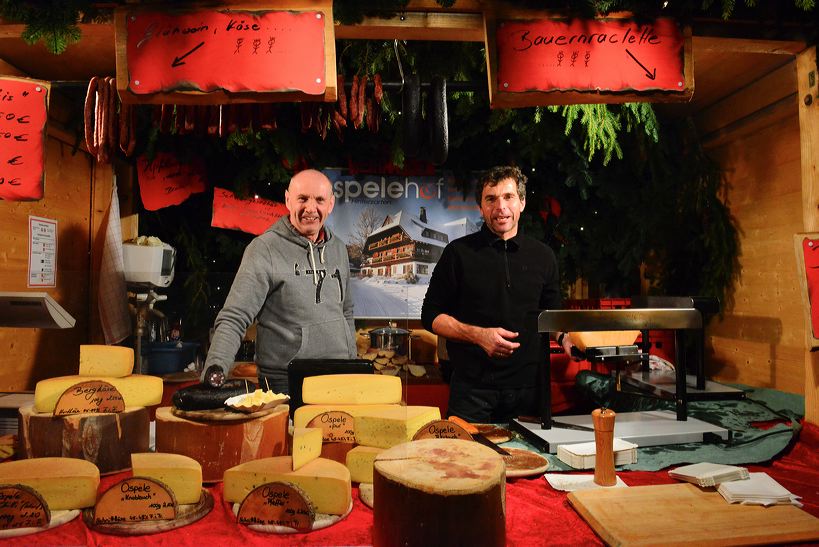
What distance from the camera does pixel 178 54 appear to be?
6.18 ft

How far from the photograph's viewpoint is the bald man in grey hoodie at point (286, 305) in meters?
1.37

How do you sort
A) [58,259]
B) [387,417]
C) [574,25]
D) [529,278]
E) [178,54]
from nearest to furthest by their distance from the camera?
[387,417] < [178,54] < [574,25] < [529,278] < [58,259]

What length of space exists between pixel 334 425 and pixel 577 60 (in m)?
1.55

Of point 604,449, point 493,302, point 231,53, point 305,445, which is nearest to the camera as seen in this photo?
point 305,445

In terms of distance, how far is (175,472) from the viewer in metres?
1.26

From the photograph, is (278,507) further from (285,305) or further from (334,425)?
(285,305)

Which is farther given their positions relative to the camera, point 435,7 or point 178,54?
point 435,7

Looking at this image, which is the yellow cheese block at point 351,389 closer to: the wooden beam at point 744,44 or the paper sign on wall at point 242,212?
the wooden beam at point 744,44

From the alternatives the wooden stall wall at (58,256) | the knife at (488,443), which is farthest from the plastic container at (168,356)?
the knife at (488,443)

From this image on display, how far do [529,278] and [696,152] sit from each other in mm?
2210

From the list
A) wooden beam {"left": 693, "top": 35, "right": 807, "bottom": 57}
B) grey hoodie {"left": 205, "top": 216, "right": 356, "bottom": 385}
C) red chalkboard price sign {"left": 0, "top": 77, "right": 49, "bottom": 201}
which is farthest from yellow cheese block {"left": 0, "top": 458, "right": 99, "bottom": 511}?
wooden beam {"left": 693, "top": 35, "right": 807, "bottom": 57}

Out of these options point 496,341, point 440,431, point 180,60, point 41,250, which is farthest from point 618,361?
point 41,250

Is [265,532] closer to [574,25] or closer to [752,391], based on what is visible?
[574,25]

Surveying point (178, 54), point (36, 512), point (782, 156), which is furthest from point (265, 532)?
point (782, 156)
